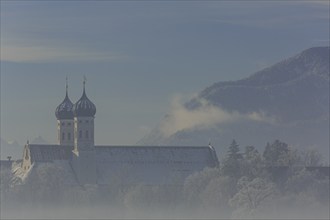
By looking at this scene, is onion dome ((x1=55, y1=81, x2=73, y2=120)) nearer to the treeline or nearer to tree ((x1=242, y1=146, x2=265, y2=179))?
the treeline

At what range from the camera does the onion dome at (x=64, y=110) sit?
160250mm

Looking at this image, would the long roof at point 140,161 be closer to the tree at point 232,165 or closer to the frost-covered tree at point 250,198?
the tree at point 232,165

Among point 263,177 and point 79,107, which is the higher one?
point 79,107

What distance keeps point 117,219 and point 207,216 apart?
981cm

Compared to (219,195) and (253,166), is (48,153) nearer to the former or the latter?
(253,166)

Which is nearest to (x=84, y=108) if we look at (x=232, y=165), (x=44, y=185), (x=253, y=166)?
(x=44, y=185)

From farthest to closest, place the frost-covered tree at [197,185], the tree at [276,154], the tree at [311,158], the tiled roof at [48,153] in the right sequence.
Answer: the tree at [311,158]
the tiled roof at [48,153]
the tree at [276,154]
the frost-covered tree at [197,185]

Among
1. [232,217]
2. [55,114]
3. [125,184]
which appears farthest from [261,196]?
[55,114]

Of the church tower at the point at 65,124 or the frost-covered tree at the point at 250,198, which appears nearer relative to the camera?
the frost-covered tree at the point at 250,198

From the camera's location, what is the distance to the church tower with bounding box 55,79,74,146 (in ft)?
521

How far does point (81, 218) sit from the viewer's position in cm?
13338

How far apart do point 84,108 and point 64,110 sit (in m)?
7.92

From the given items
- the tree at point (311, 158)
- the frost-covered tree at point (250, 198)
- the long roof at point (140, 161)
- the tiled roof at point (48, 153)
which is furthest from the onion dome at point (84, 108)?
the tree at point (311, 158)

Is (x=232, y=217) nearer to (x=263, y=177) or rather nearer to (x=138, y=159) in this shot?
(x=263, y=177)
